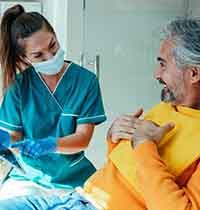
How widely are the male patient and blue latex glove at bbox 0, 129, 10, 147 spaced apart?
0.66ft

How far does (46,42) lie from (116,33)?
121 cm

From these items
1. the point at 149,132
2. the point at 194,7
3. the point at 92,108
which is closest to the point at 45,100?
the point at 92,108

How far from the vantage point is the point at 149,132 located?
123cm

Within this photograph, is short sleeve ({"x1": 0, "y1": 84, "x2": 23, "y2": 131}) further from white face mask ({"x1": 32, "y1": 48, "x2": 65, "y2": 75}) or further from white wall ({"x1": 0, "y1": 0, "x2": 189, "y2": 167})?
white wall ({"x1": 0, "y1": 0, "x2": 189, "y2": 167})

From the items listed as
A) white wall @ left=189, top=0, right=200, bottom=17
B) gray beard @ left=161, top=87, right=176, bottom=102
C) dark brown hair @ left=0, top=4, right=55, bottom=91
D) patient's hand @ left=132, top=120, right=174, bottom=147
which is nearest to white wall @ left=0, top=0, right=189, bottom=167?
white wall @ left=189, top=0, right=200, bottom=17

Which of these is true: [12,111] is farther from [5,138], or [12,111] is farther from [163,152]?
[163,152]

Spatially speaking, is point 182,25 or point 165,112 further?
point 165,112

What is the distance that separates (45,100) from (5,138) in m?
0.20

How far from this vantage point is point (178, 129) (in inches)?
49.6

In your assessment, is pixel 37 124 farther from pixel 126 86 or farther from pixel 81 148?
pixel 126 86

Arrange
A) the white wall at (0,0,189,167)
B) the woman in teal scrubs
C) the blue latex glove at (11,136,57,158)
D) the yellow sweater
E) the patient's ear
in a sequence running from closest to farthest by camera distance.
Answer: the yellow sweater
the patient's ear
the blue latex glove at (11,136,57,158)
the woman in teal scrubs
the white wall at (0,0,189,167)

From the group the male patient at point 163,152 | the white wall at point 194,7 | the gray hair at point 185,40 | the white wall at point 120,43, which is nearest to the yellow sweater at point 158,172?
the male patient at point 163,152

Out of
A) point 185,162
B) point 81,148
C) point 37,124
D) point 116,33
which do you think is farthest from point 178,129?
point 116,33

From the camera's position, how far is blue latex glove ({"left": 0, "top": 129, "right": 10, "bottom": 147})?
4.83ft
